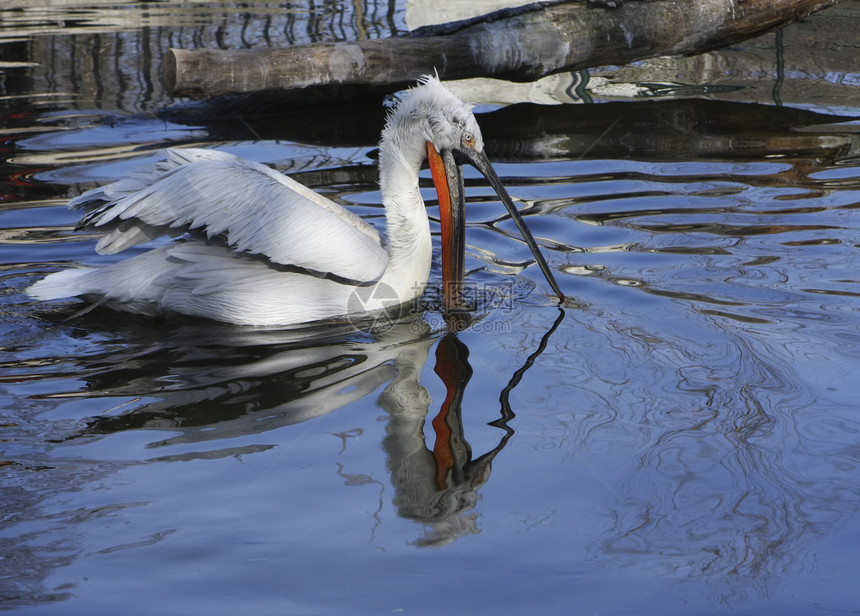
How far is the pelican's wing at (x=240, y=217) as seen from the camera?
336 cm

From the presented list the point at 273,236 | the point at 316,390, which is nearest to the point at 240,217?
the point at 273,236

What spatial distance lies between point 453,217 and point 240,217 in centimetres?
77

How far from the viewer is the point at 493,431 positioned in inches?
107

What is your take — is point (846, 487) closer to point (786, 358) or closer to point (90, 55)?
point (786, 358)

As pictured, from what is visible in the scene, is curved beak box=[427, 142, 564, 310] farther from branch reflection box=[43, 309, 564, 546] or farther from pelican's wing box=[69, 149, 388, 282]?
pelican's wing box=[69, 149, 388, 282]

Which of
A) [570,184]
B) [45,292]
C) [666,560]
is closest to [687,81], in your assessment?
[570,184]

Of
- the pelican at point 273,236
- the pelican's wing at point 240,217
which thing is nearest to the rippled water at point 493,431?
the pelican at point 273,236

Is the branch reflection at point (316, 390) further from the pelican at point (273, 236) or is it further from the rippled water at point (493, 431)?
the pelican at point (273, 236)

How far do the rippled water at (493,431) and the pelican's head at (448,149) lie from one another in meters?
0.20

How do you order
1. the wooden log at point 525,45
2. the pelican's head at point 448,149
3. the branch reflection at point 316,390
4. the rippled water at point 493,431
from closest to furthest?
the rippled water at point 493,431
the branch reflection at point 316,390
the pelican's head at point 448,149
the wooden log at point 525,45

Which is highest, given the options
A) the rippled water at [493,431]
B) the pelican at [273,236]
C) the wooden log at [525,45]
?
the wooden log at [525,45]

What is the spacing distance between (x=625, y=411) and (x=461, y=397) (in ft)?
1.60

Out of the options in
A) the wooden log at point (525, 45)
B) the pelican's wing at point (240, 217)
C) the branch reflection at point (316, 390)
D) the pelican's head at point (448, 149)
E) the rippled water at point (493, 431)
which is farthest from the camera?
the wooden log at point (525, 45)

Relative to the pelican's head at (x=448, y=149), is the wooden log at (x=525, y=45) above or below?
above
